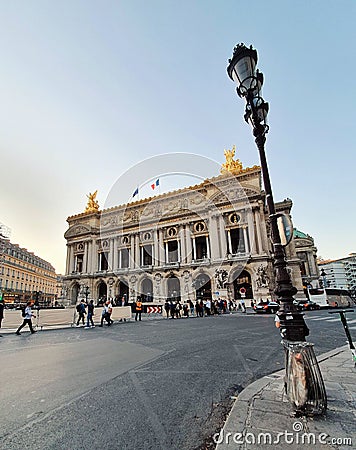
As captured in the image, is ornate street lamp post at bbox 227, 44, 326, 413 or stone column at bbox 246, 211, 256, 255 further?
stone column at bbox 246, 211, 256, 255

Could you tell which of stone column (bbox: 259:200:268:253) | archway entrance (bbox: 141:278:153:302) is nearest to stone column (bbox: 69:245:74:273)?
archway entrance (bbox: 141:278:153:302)

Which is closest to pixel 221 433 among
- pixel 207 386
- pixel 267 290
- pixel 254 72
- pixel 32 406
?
pixel 207 386

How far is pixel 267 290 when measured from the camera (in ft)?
111

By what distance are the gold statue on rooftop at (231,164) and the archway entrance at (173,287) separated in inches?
709

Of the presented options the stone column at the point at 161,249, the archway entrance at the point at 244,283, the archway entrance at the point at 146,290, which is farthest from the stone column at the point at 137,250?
the archway entrance at the point at 244,283

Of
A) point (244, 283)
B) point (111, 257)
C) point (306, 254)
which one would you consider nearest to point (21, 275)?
point (111, 257)

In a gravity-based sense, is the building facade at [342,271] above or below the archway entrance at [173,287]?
above

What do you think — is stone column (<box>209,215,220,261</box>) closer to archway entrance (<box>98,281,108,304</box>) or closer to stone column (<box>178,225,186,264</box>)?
stone column (<box>178,225,186,264</box>)

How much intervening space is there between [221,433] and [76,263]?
182 ft

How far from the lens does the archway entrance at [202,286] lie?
128 ft

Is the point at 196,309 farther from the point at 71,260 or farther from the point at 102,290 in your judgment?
the point at 71,260

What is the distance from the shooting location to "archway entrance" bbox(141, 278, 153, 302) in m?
43.5
